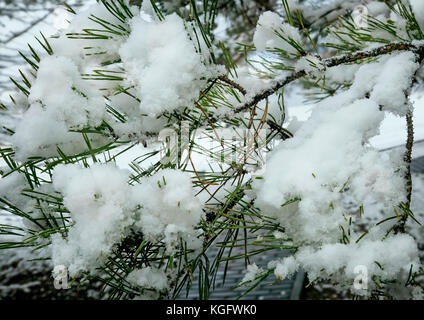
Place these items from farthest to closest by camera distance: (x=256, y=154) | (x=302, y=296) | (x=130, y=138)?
1. (x=302, y=296)
2. (x=256, y=154)
3. (x=130, y=138)

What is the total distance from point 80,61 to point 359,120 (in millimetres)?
493

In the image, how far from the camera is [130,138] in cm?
57

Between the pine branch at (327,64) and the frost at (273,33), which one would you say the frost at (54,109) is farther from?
the frost at (273,33)

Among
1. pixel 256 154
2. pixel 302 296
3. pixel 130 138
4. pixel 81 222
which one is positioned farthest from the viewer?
pixel 302 296

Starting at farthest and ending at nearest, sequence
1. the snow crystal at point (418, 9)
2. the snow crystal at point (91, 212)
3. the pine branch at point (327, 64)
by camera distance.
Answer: the snow crystal at point (418, 9) < the pine branch at point (327, 64) < the snow crystal at point (91, 212)

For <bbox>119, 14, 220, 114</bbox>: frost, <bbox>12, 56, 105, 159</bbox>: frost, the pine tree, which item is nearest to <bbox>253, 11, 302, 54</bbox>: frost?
the pine tree

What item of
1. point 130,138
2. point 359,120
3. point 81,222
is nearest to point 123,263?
point 81,222

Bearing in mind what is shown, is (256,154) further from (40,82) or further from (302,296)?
(302,296)

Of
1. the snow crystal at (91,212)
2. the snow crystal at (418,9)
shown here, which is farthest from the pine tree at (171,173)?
the snow crystal at (418,9)

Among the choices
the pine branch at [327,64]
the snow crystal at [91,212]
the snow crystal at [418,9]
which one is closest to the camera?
the snow crystal at [91,212]

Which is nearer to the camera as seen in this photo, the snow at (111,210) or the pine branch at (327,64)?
the snow at (111,210)

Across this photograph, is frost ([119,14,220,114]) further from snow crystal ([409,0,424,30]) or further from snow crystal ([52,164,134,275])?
snow crystal ([409,0,424,30])

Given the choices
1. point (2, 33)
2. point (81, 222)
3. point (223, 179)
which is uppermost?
point (2, 33)

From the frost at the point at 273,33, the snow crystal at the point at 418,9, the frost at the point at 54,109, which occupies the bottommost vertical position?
→ the frost at the point at 54,109
